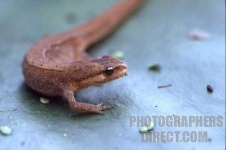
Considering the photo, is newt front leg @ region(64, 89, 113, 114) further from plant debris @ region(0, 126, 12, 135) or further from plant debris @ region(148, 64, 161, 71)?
plant debris @ region(148, 64, 161, 71)

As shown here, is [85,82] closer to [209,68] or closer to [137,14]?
[209,68]

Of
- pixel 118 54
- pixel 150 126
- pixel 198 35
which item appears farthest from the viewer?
pixel 198 35

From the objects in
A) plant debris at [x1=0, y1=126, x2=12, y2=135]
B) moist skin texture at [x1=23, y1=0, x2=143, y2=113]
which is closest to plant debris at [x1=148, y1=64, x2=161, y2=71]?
moist skin texture at [x1=23, y1=0, x2=143, y2=113]

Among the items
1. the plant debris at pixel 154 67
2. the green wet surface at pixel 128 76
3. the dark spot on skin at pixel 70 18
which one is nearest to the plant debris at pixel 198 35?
the green wet surface at pixel 128 76

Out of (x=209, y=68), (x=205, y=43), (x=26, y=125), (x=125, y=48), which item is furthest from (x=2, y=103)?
(x=205, y=43)

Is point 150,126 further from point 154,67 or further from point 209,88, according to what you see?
point 154,67

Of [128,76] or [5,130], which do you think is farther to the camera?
[128,76]

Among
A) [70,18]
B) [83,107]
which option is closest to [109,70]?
[83,107]

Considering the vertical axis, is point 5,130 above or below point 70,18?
below
